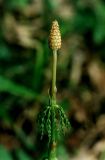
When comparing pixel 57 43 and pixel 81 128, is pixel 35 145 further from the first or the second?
pixel 57 43

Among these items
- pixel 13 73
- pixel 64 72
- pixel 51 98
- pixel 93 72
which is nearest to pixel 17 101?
pixel 13 73

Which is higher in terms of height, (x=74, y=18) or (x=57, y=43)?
(x=74, y=18)

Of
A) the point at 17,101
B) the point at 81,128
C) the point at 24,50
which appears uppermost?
the point at 24,50

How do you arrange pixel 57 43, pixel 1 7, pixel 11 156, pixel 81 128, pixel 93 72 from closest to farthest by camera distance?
pixel 57 43 < pixel 11 156 < pixel 81 128 < pixel 93 72 < pixel 1 7

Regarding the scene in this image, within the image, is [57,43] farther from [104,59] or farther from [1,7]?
[1,7]

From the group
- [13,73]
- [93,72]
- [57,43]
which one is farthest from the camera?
[93,72]

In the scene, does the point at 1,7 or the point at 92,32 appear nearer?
the point at 92,32
